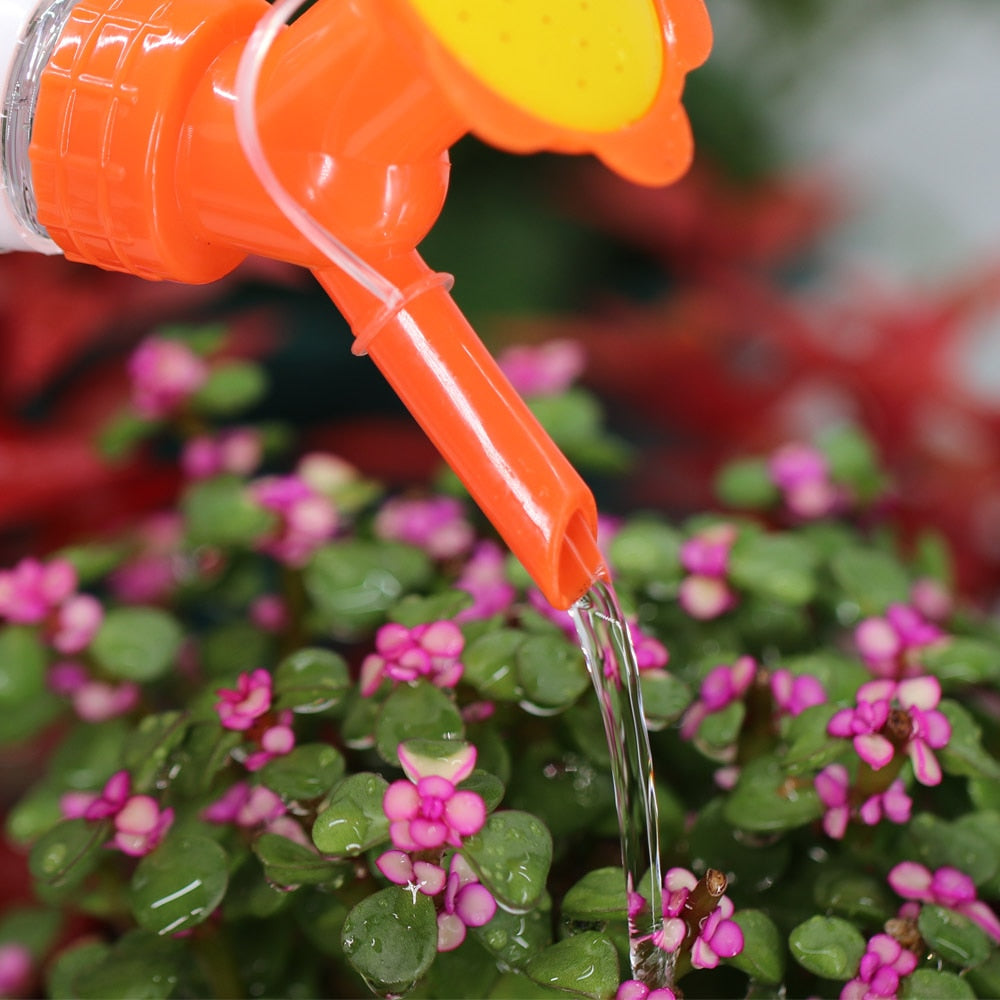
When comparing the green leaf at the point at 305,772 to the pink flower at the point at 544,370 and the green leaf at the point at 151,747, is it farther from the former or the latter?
the pink flower at the point at 544,370

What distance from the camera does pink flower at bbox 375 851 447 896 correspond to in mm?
363

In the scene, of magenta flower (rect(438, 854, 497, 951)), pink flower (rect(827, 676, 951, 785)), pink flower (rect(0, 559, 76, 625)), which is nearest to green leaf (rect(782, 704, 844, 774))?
pink flower (rect(827, 676, 951, 785))

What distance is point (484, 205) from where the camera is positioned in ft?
3.17

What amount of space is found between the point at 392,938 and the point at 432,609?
0.14 m

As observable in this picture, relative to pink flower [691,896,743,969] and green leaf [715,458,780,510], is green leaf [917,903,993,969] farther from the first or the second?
green leaf [715,458,780,510]

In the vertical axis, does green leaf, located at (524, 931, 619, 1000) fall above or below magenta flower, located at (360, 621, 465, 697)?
below

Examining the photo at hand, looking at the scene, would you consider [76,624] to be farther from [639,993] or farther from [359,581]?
[639,993]

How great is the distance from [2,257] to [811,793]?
0.60 meters

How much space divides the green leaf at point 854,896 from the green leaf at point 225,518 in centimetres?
31

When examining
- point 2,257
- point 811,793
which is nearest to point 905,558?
point 811,793

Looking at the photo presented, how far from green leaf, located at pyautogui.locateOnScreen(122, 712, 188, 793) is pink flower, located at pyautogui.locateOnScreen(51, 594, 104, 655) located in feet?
0.28

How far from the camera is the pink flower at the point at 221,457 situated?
640 mm

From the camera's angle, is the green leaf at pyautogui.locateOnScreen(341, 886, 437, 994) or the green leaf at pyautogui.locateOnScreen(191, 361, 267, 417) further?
the green leaf at pyautogui.locateOnScreen(191, 361, 267, 417)

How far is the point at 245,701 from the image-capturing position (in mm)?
421
